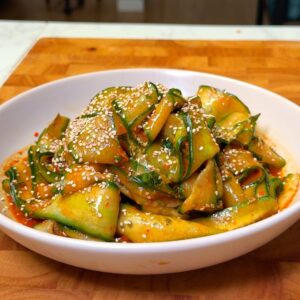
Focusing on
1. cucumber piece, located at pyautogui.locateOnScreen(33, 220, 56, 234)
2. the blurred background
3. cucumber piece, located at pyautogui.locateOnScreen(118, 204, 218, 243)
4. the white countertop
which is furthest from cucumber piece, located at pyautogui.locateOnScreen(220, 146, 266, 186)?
the blurred background

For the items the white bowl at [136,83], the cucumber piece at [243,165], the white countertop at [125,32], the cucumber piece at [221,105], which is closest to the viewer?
the white bowl at [136,83]

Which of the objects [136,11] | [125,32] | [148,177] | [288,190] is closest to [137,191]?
[148,177]

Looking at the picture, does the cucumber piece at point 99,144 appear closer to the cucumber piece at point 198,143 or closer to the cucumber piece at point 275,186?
the cucumber piece at point 198,143

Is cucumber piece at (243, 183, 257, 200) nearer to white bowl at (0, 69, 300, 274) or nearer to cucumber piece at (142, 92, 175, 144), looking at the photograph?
white bowl at (0, 69, 300, 274)

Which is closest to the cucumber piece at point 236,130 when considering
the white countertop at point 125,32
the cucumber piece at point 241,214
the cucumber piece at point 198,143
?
the cucumber piece at point 198,143

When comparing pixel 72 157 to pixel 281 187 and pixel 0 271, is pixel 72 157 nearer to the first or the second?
pixel 0 271

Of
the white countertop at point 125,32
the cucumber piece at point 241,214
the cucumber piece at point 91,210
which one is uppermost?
the cucumber piece at point 91,210
